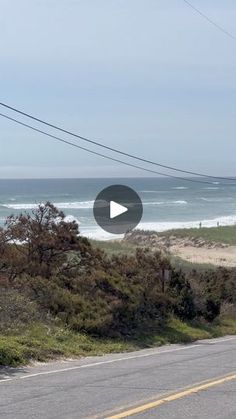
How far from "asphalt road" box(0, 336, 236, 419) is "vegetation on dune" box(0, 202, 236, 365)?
180 centimetres

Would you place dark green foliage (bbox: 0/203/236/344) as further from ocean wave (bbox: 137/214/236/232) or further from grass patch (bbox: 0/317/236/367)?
ocean wave (bbox: 137/214/236/232)

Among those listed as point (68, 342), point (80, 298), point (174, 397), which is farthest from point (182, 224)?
point (174, 397)

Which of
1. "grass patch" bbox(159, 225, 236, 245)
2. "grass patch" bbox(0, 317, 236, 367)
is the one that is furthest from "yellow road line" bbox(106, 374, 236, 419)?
"grass patch" bbox(159, 225, 236, 245)

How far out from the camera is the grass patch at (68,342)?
14047 millimetres

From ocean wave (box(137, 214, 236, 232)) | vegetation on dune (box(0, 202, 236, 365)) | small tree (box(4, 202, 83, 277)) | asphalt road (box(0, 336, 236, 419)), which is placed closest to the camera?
asphalt road (box(0, 336, 236, 419))

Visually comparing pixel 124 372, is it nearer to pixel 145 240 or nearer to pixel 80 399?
pixel 80 399

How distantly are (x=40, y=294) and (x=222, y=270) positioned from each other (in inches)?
580

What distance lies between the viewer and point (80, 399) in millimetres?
9336

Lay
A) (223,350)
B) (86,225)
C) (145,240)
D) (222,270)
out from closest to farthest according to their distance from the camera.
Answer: (223,350) < (222,270) < (145,240) < (86,225)

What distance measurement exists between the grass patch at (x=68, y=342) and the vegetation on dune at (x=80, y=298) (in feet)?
0.10

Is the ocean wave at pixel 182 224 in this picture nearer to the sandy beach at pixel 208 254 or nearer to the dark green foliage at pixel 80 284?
the sandy beach at pixel 208 254

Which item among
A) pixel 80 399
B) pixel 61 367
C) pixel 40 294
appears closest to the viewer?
pixel 80 399

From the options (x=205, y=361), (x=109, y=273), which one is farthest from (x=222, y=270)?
(x=205, y=361)

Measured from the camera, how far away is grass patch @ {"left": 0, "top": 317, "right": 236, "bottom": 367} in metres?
14.0
